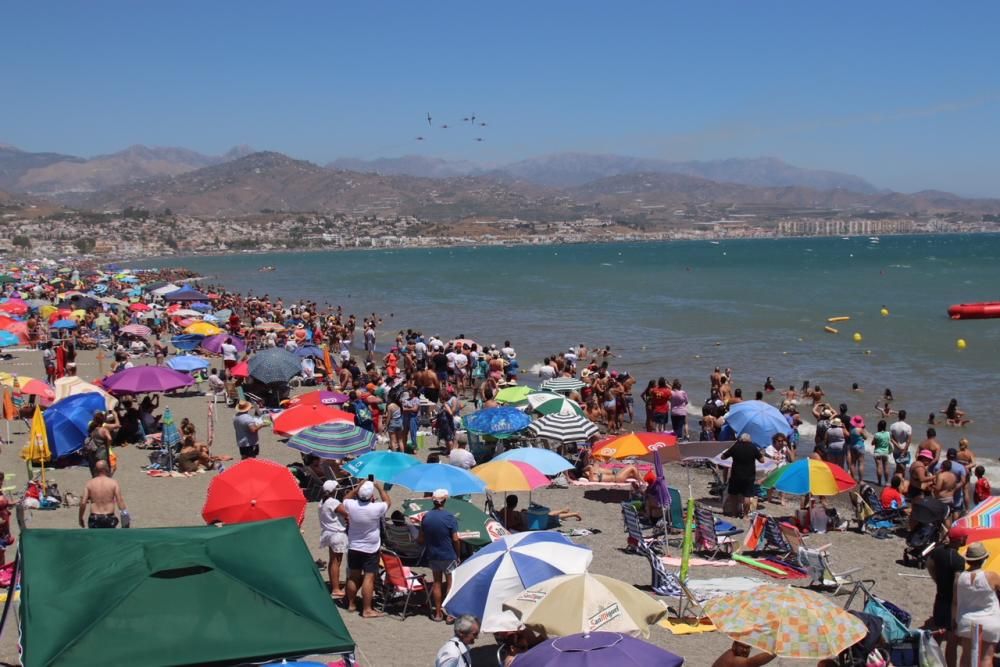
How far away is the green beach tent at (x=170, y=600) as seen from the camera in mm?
4527

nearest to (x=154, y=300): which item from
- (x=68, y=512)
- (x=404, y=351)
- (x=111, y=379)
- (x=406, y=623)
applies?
(x=404, y=351)

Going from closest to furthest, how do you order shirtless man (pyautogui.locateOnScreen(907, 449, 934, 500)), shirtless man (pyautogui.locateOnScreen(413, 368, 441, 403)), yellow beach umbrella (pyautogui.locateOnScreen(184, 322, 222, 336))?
shirtless man (pyautogui.locateOnScreen(907, 449, 934, 500))
shirtless man (pyautogui.locateOnScreen(413, 368, 441, 403))
yellow beach umbrella (pyautogui.locateOnScreen(184, 322, 222, 336))

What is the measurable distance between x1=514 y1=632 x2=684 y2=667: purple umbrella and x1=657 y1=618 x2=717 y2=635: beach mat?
2967 mm

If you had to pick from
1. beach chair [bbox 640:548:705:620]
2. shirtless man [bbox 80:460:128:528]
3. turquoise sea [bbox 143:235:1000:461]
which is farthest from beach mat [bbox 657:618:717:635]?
turquoise sea [bbox 143:235:1000:461]

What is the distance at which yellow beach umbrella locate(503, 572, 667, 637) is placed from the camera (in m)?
5.82

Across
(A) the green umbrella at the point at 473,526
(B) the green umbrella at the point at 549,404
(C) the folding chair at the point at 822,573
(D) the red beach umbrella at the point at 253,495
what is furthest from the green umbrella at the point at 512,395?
(D) the red beach umbrella at the point at 253,495

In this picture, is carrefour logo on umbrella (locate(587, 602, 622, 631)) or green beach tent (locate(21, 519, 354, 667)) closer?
green beach tent (locate(21, 519, 354, 667))

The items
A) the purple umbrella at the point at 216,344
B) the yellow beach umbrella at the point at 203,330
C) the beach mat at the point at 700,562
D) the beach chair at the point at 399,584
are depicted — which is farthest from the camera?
the yellow beach umbrella at the point at 203,330

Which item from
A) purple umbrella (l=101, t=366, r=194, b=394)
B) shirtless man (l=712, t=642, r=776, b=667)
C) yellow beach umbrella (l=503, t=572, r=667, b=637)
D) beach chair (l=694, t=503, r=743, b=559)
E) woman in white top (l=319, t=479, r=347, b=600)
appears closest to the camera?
shirtless man (l=712, t=642, r=776, b=667)

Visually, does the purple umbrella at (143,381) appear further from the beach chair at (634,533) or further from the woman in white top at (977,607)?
the woman in white top at (977,607)

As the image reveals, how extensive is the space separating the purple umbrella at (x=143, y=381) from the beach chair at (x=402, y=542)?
7.82 metres

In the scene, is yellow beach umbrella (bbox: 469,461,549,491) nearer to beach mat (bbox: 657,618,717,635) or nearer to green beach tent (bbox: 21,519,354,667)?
beach mat (bbox: 657,618,717,635)

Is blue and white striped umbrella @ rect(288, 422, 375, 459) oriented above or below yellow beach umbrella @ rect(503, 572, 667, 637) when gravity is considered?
below

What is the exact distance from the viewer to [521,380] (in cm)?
2622
